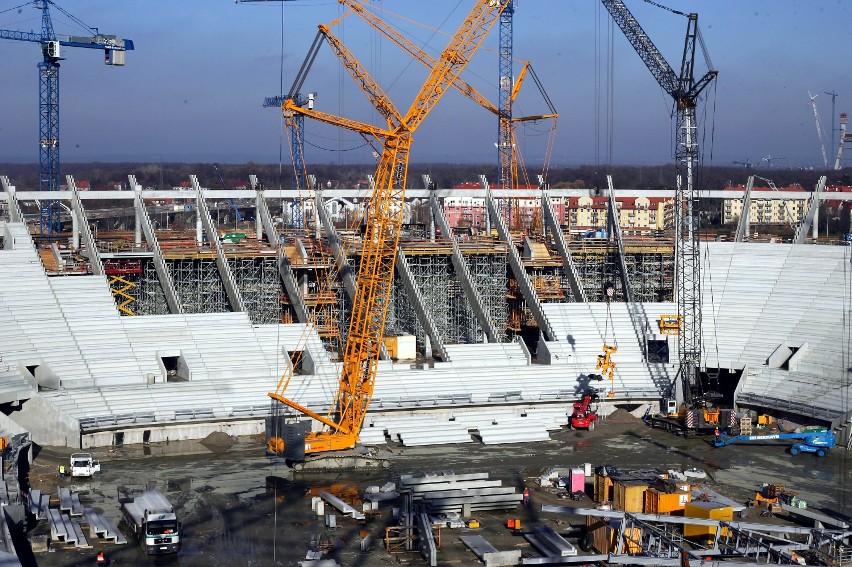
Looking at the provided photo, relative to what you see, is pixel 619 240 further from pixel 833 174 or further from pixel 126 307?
pixel 833 174

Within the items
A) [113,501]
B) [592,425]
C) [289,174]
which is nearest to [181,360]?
[113,501]

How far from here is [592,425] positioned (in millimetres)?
34969

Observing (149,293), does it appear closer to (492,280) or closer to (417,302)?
(417,302)

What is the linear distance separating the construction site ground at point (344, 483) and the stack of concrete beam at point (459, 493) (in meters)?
0.31

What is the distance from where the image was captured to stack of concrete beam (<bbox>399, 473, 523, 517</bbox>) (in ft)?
83.8

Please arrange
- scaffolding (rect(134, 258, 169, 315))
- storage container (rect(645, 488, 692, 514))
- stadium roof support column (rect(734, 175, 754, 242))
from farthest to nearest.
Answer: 1. stadium roof support column (rect(734, 175, 754, 242))
2. scaffolding (rect(134, 258, 169, 315))
3. storage container (rect(645, 488, 692, 514))

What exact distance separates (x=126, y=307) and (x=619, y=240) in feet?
58.6

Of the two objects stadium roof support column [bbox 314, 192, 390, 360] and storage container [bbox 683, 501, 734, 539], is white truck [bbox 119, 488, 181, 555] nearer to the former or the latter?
storage container [bbox 683, 501, 734, 539]

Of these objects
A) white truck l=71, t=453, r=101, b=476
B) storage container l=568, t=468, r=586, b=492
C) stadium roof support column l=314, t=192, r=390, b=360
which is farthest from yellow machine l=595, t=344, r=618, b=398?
white truck l=71, t=453, r=101, b=476

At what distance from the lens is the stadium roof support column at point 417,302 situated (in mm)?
A: 38625

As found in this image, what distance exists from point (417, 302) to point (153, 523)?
18.8 metres

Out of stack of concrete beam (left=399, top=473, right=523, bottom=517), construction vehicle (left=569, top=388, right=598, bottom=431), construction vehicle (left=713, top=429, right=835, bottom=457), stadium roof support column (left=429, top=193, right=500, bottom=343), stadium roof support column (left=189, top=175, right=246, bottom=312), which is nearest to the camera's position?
stack of concrete beam (left=399, top=473, right=523, bottom=517)

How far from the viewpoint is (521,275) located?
4166 centimetres

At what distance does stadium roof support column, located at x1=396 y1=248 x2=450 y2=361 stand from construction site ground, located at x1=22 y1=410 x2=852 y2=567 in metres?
5.97
